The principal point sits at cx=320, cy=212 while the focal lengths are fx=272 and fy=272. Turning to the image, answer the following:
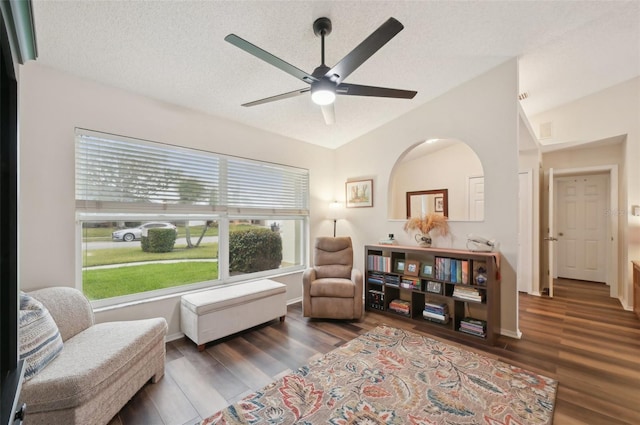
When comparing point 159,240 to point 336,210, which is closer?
point 159,240

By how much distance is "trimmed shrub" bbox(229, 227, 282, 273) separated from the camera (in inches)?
141

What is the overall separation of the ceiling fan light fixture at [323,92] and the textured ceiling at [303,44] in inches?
23.0

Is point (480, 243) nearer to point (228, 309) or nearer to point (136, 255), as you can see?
point (228, 309)

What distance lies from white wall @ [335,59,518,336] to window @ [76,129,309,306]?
1.74 metres

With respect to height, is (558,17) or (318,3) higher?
→ (558,17)

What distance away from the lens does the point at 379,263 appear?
12.1 feet

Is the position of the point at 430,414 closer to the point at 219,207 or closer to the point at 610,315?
the point at 219,207

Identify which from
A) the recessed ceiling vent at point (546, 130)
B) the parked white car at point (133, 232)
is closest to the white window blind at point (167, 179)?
the parked white car at point (133, 232)

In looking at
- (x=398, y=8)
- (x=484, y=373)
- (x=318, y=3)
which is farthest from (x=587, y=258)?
(x=318, y=3)

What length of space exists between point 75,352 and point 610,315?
5583 mm

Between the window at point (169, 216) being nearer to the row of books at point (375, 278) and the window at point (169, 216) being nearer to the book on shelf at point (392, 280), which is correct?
the row of books at point (375, 278)

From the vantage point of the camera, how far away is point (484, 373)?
2.22m

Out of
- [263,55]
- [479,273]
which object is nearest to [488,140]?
[479,273]

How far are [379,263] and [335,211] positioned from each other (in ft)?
4.29
